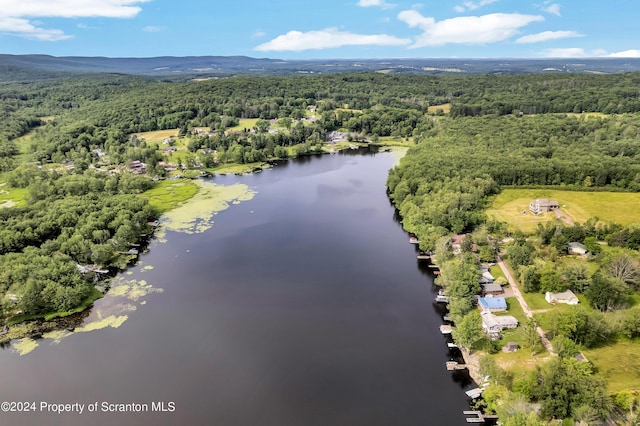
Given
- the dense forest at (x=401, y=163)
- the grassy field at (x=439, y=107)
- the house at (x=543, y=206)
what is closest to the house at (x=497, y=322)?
the dense forest at (x=401, y=163)

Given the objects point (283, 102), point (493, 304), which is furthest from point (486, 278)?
point (283, 102)

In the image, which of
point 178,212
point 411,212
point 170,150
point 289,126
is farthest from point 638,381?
point 289,126

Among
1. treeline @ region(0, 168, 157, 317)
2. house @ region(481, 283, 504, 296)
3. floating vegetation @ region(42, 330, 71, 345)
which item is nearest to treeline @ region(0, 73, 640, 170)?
treeline @ region(0, 168, 157, 317)

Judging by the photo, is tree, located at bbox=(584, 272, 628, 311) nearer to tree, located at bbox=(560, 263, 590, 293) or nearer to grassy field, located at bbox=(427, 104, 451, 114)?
tree, located at bbox=(560, 263, 590, 293)

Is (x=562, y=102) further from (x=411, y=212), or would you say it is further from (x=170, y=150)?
(x=170, y=150)

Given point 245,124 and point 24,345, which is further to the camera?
point 245,124

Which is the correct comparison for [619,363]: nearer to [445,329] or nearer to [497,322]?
[497,322]

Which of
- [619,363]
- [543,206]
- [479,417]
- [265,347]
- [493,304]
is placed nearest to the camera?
[479,417]
